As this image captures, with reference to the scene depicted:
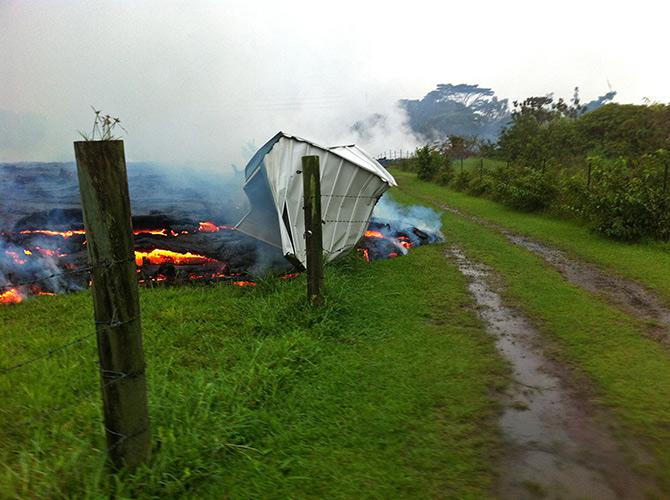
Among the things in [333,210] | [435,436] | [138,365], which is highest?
[333,210]

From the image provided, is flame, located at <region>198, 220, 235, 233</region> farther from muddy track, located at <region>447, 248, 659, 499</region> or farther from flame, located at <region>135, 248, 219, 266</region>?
muddy track, located at <region>447, 248, 659, 499</region>

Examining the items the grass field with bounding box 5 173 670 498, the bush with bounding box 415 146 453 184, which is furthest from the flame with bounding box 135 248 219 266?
the bush with bounding box 415 146 453 184

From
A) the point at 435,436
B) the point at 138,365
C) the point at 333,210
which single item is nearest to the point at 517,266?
the point at 333,210

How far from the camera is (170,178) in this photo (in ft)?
61.7

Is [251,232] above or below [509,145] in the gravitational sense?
below

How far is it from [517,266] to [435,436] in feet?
20.2

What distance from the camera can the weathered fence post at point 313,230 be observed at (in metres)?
5.93

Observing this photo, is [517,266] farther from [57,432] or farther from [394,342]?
[57,432]

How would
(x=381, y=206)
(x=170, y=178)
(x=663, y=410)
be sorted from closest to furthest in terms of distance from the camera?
(x=663, y=410) → (x=381, y=206) → (x=170, y=178)

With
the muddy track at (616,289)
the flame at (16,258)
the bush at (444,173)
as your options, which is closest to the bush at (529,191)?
the muddy track at (616,289)

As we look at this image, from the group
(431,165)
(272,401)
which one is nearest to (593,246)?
(272,401)

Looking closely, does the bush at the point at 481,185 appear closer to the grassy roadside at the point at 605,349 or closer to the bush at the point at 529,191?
the bush at the point at 529,191

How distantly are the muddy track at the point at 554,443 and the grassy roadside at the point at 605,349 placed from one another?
181 mm

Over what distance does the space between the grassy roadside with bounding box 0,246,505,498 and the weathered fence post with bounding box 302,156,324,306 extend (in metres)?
0.30
